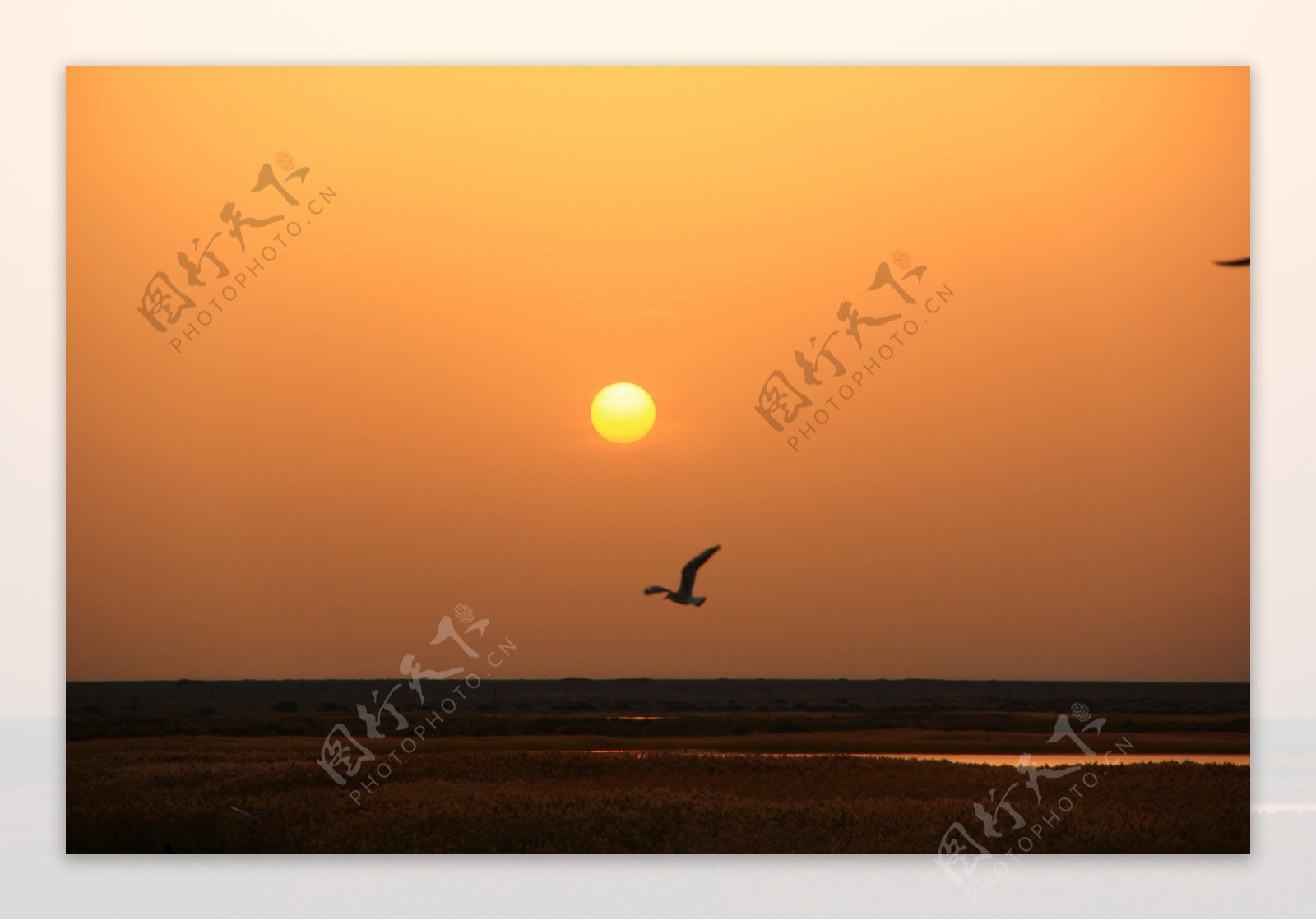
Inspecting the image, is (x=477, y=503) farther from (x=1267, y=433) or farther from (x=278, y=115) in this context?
(x=1267, y=433)

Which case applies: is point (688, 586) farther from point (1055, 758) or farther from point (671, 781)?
point (1055, 758)

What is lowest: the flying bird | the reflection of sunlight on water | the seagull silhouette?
the flying bird

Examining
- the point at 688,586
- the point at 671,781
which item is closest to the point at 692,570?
the point at 688,586

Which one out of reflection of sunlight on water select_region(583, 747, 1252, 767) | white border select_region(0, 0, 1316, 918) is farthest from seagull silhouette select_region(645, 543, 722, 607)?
white border select_region(0, 0, 1316, 918)

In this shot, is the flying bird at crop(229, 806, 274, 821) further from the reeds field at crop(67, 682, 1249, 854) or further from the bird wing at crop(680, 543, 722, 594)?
the bird wing at crop(680, 543, 722, 594)

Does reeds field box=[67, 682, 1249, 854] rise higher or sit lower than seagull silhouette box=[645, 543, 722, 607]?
lower
